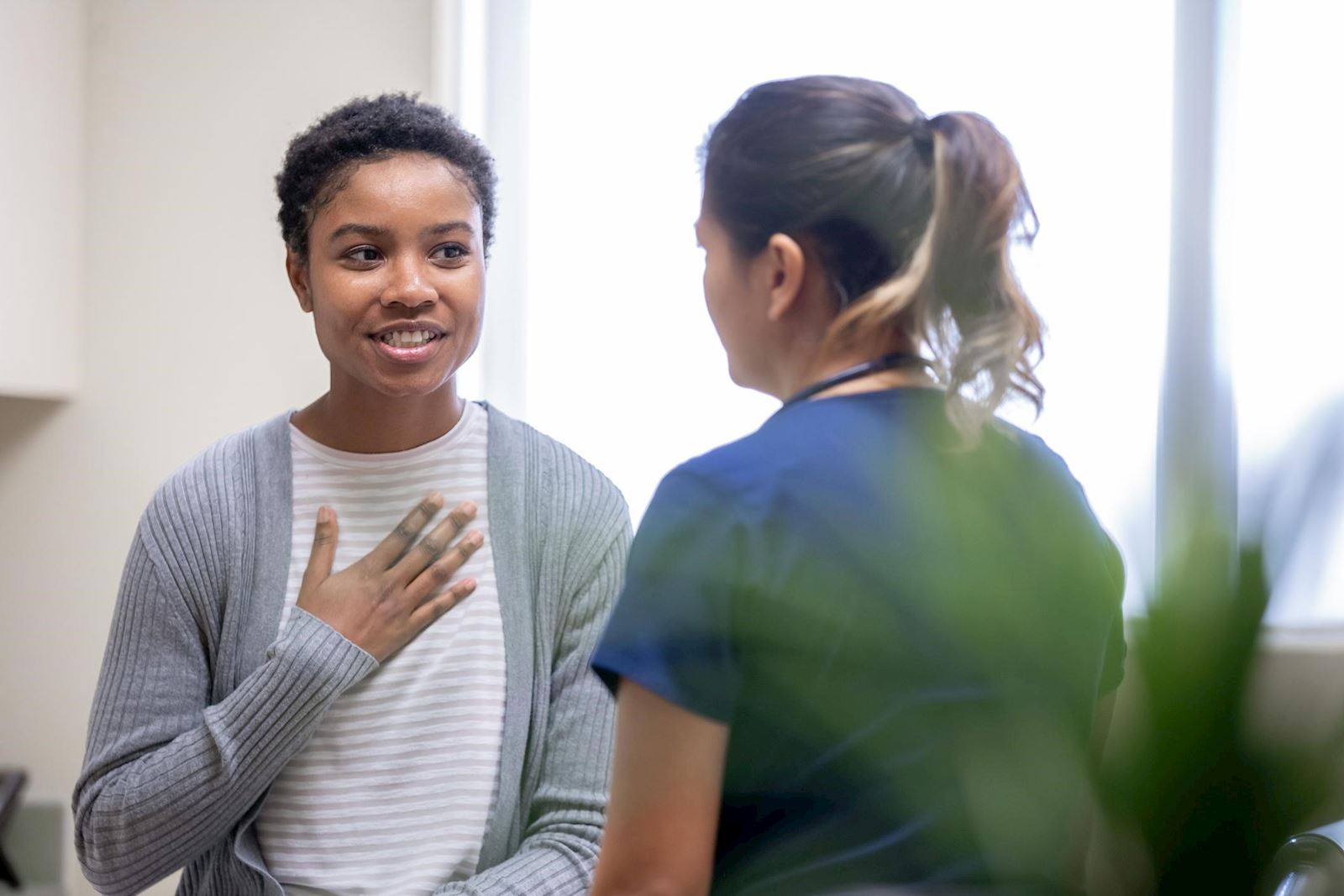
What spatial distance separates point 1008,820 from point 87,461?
1680mm

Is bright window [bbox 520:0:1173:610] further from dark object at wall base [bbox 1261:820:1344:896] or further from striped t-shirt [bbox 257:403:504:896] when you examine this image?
dark object at wall base [bbox 1261:820:1344:896]

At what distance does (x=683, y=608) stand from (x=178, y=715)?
2.08ft

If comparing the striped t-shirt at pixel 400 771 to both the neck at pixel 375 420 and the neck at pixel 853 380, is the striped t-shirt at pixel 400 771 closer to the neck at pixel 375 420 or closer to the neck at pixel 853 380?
the neck at pixel 375 420

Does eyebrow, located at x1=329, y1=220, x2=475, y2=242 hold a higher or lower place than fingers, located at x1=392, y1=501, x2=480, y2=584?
higher

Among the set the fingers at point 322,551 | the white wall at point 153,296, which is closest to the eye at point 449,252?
the fingers at point 322,551

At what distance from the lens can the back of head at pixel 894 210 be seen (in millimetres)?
679

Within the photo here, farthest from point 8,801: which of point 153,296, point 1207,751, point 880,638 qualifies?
point 1207,751

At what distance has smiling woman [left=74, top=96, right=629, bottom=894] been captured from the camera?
1.04m

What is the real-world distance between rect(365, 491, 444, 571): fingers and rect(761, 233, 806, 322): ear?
0.51 metres

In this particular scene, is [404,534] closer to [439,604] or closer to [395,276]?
[439,604]

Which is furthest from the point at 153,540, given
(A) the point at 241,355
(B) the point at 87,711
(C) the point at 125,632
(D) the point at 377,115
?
(B) the point at 87,711

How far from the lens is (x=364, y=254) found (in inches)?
43.2

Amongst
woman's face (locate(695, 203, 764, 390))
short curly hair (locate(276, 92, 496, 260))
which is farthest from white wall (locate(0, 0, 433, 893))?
woman's face (locate(695, 203, 764, 390))

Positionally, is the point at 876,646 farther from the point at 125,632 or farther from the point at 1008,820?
the point at 125,632
